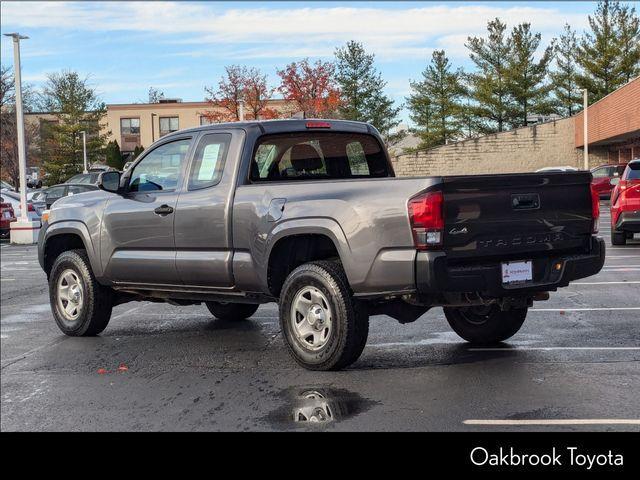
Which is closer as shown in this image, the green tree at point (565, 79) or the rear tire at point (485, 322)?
the rear tire at point (485, 322)

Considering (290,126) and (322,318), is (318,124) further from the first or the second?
(322,318)

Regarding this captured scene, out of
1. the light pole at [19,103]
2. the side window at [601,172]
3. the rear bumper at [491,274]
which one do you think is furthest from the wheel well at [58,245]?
the side window at [601,172]

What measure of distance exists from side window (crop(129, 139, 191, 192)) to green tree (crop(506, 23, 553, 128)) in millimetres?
63061

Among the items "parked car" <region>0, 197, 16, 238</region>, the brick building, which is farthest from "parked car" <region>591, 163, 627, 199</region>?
"parked car" <region>0, 197, 16, 238</region>

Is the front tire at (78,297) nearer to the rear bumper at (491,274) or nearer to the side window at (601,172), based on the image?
the rear bumper at (491,274)

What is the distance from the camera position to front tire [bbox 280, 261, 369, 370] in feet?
21.7

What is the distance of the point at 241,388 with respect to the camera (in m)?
6.44

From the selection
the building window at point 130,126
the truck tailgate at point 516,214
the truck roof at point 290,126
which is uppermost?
the building window at point 130,126

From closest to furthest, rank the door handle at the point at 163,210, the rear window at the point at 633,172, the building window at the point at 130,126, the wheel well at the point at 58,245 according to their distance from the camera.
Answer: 1. the door handle at the point at 163,210
2. the wheel well at the point at 58,245
3. the rear window at the point at 633,172
4. the building window at the point at 130,126

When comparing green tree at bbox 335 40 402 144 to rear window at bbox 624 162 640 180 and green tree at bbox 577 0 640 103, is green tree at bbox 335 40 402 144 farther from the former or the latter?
rear window at bbox 624 162 640 180

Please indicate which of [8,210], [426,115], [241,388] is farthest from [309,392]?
[426,115]

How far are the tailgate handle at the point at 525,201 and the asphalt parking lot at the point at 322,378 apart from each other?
123 centimetres

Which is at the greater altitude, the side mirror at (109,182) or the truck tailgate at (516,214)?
the side mirror at (109,182)

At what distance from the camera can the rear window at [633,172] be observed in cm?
1717
